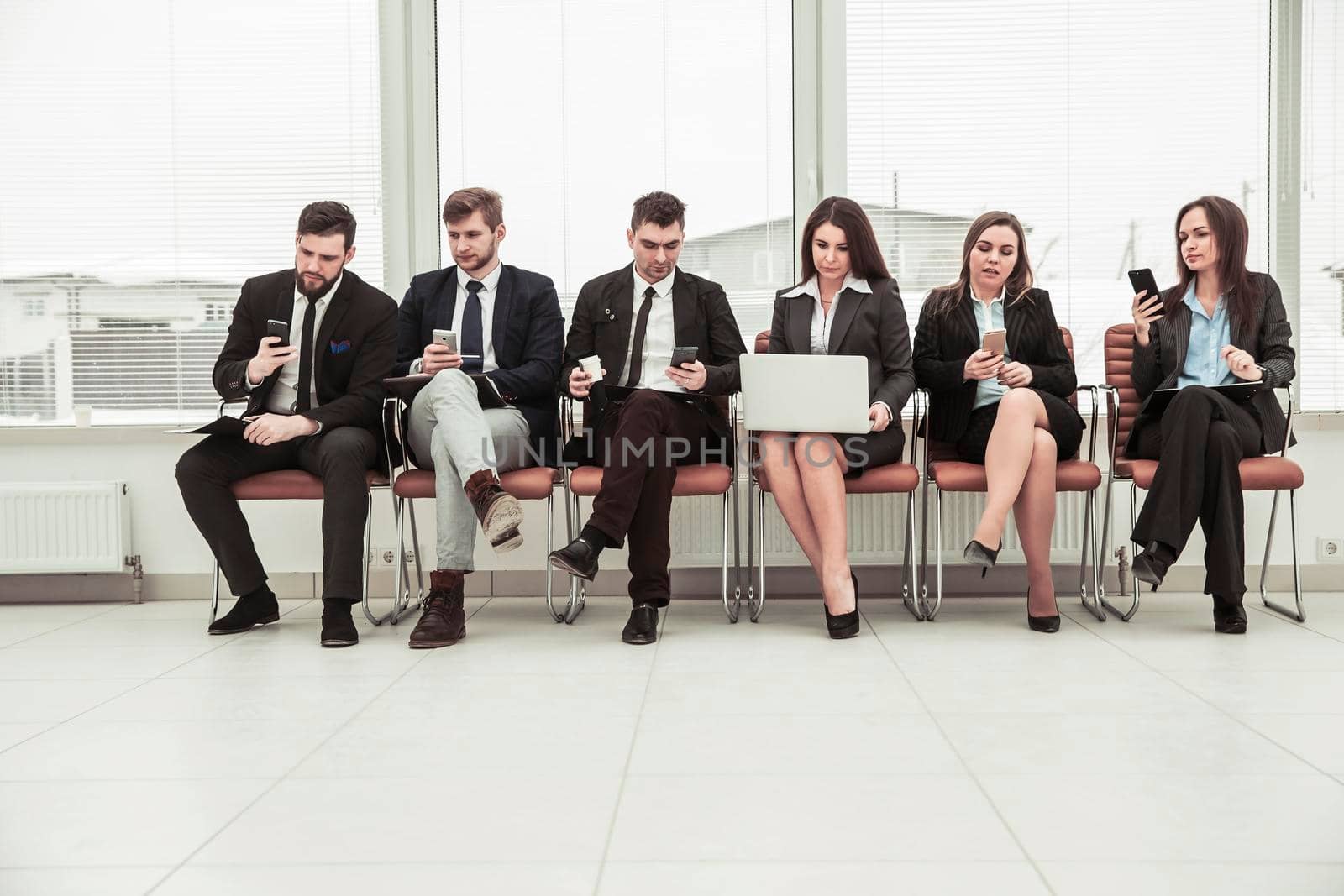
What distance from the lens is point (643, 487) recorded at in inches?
118

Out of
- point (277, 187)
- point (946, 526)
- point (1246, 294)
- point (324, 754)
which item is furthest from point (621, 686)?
point (277, 187)

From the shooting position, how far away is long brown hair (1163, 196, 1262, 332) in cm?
312

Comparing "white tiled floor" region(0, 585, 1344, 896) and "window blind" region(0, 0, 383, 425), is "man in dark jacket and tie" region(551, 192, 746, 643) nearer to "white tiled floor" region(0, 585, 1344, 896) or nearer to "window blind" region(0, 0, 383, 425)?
"white tiled floor" region(0, 585, 1344, 896)

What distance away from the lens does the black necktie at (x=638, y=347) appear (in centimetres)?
326

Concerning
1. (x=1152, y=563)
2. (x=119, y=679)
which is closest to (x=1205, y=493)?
(x=1152, y=563)

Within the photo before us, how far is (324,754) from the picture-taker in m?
1.89

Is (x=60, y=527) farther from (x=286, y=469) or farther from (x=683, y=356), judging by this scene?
(x=683, y=356)

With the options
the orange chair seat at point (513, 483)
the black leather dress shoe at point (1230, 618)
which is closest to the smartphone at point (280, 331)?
the orange chair seat at point (513, 483)

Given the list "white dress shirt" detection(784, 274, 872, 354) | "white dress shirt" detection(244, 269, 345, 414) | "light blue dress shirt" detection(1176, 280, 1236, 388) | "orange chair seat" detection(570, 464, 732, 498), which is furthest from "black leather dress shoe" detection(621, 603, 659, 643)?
"light blue dress shirt" detection(1176, 280, 1236, 388)

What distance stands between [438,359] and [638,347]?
0.58 meters

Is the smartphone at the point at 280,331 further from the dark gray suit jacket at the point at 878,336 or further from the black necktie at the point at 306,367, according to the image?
the dark gray suit jacket at the point at 878,336

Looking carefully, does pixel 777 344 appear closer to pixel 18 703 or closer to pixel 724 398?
pixel 724 398

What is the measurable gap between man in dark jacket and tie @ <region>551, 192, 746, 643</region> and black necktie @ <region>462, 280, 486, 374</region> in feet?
0.84

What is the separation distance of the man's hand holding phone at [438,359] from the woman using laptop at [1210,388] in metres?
1.92
